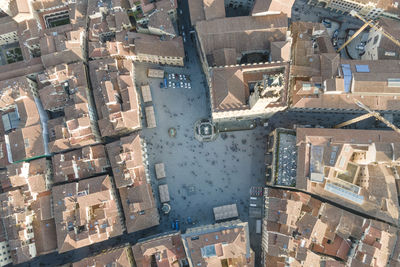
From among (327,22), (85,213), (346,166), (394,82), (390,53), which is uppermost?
(327,22)

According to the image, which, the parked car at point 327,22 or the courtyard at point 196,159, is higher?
the parked car at point 327,22

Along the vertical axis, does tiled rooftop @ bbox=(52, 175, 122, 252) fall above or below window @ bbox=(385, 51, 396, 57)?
below

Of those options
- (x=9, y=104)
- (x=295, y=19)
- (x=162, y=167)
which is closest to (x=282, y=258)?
(x=162, y=167)

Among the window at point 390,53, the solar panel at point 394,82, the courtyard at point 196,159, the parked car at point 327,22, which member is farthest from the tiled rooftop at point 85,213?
the window at point 390,53

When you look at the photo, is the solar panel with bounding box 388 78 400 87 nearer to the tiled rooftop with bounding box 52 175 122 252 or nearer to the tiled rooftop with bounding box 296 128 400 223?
the tiled rooftop with bounding box 296 128 400 223

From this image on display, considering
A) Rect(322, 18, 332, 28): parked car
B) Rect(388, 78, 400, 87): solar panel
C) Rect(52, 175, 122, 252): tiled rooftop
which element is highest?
Rect(322, 18, 332, 28): parked car

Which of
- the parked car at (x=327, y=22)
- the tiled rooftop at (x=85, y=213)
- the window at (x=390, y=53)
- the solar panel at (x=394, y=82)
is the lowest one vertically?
the tiled rooftop at (x=85, y=213)

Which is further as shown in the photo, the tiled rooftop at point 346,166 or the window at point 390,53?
the window at point 390,53

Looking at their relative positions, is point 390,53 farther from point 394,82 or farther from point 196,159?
point 196,159

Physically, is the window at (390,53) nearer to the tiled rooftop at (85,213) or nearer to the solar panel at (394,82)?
the solar panel at (394,82)

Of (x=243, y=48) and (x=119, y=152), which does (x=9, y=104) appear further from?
(x=243, y=48)

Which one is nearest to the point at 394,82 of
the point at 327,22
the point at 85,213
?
the point at 327,22

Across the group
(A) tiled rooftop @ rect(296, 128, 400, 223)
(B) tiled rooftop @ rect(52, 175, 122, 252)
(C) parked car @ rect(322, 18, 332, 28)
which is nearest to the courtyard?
(A) tiled rooftop @ rect(296, 128, 400, 223)
